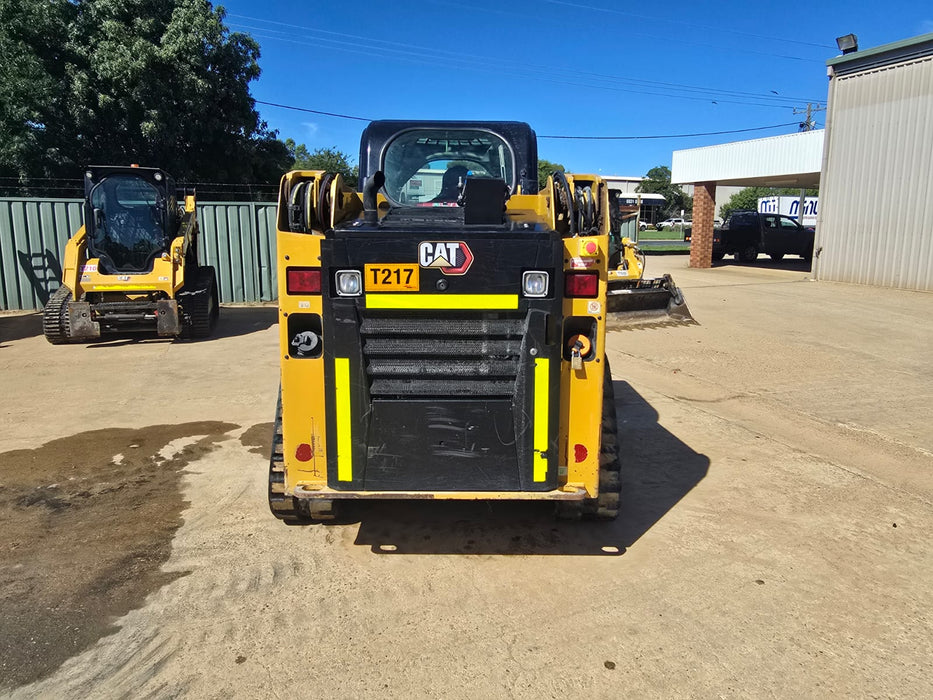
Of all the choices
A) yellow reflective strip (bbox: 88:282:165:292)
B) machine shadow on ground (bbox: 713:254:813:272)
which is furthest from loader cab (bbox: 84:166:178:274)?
machine shadow on ground (bbox: 713:254:813:272)

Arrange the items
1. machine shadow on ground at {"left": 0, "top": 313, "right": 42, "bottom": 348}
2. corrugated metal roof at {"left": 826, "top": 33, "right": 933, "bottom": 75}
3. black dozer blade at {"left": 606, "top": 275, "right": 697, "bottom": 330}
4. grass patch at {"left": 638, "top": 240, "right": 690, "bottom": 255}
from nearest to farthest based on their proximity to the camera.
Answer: machine shadow on ground at {"left": 0, "top": 313, "right": 42, "bottom": 348} → black dozer blade at {"left": 606, "top": 275, "right": 697, "bottom": 330} → corrugated metal roof at {"left": 826, "top": 33, "right": 933, "bottom": 75} → grass patch at {"left": 638, "top": 240, "right": 690, "bottom": 255}

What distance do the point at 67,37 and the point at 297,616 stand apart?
2084 centimetres

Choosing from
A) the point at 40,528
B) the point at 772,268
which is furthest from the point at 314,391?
the point at 772,268

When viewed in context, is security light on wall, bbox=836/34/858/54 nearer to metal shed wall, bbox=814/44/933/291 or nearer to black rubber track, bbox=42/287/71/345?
metal shed wall, bbox=814/44/933/291

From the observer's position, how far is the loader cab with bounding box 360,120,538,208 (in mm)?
5215

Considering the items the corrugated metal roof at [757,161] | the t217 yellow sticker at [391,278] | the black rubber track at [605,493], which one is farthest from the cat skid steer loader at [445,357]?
the corrugated metal roof at [757,161]

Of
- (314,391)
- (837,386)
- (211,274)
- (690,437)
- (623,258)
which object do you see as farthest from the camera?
(623,258)

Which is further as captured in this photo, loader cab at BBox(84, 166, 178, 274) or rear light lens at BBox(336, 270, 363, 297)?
loader cab at BBox(84, 166, 178, 274)

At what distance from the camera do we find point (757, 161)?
882 inches

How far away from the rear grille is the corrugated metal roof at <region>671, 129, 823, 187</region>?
19952 millimetres

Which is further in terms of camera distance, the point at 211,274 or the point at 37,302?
the point at 37,302

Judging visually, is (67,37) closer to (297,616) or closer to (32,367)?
(32,367)

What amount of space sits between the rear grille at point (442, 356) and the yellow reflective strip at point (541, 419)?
116mm

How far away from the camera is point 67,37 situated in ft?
61.5
